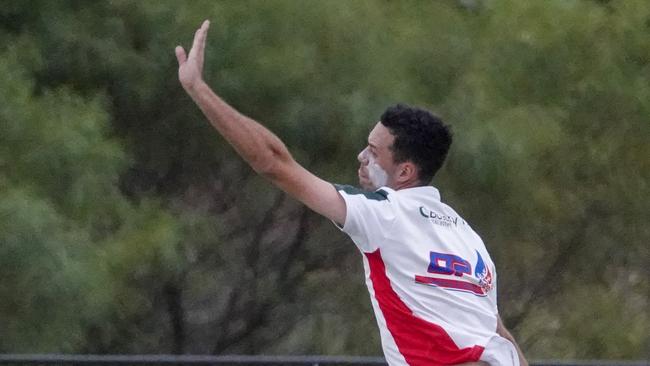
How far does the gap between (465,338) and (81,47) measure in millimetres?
4564

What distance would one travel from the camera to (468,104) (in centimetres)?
802

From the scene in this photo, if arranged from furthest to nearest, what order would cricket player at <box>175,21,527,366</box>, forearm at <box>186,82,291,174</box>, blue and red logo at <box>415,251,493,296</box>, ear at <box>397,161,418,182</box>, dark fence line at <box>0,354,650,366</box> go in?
dark fence line at <box>0,354,650,366</box> < ear at <box>397,161,418,182</box> < blue and red logo at <box>415,251,493,296</box> < cricket player at <box>175,21,527,366</box> < forearm at <box>186,82,291,174</box>

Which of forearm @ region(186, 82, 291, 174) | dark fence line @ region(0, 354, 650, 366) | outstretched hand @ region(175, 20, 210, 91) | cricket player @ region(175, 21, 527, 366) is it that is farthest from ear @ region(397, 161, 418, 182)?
dark fence line @ region(0, 354, 650, 366)

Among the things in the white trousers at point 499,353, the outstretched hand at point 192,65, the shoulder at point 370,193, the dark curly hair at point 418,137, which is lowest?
the white trousers at point 499,353

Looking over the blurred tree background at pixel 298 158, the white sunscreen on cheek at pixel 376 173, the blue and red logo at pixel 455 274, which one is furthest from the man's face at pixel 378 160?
the blurred tree background at pixel 298 158

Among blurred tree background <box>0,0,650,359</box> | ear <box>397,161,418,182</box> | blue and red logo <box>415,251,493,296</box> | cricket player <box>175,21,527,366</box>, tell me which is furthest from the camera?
blurred tree background <box>0,0,650,359</box>

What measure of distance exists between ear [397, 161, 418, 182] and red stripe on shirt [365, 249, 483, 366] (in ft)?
0.82

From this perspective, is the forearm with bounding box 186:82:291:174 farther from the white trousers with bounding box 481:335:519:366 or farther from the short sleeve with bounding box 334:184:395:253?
the white trousers with bounding box 481:335:519:366

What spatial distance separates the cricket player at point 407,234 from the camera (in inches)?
128

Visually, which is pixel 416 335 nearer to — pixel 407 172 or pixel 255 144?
pixel 407 172

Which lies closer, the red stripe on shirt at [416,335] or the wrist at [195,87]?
the wrist at [195,87]

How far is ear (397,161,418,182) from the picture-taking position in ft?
11.4

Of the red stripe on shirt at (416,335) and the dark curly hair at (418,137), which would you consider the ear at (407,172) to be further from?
the red stripe on shirt at (416,335)

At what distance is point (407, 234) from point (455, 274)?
0.59ft
